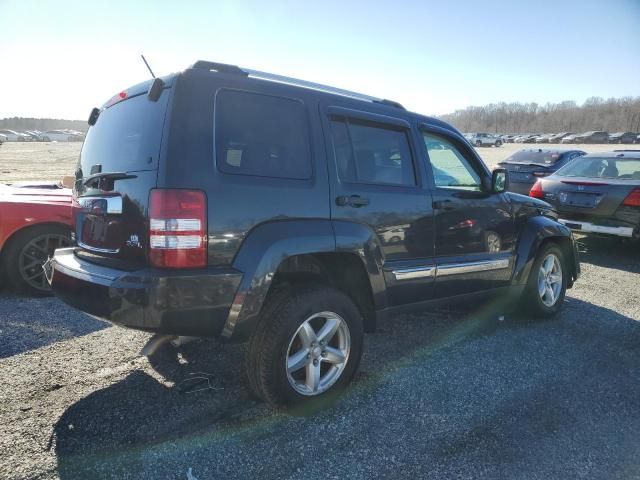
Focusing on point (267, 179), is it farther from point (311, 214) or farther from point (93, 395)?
point (93, 395)

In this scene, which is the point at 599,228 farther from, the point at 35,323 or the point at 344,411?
the point at 35,323

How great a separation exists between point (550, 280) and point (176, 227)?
13.2ft

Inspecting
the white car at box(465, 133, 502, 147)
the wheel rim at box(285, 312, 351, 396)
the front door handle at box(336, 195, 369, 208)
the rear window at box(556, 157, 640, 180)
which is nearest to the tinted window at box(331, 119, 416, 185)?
the front door handle at box(336, 195, 369, 208)

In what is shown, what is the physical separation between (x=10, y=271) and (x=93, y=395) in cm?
258

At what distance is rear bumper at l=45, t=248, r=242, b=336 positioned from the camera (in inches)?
90.4

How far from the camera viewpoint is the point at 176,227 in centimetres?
231

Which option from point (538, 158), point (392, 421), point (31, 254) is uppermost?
point (538, 158)

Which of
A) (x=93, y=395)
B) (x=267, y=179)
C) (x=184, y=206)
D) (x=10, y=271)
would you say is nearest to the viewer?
(x=184, y=206)

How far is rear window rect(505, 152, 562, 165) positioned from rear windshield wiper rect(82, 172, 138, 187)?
34.1 feet

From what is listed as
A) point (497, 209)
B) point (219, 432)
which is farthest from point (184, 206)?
point (497, 209)

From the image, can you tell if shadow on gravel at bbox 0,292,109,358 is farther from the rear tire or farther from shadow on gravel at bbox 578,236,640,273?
shadow on gravel at bbox 578,236,640,273

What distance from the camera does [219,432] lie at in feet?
8.55

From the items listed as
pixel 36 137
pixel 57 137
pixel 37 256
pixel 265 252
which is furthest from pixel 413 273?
pixel 57 137

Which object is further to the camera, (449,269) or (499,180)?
(499,180)
